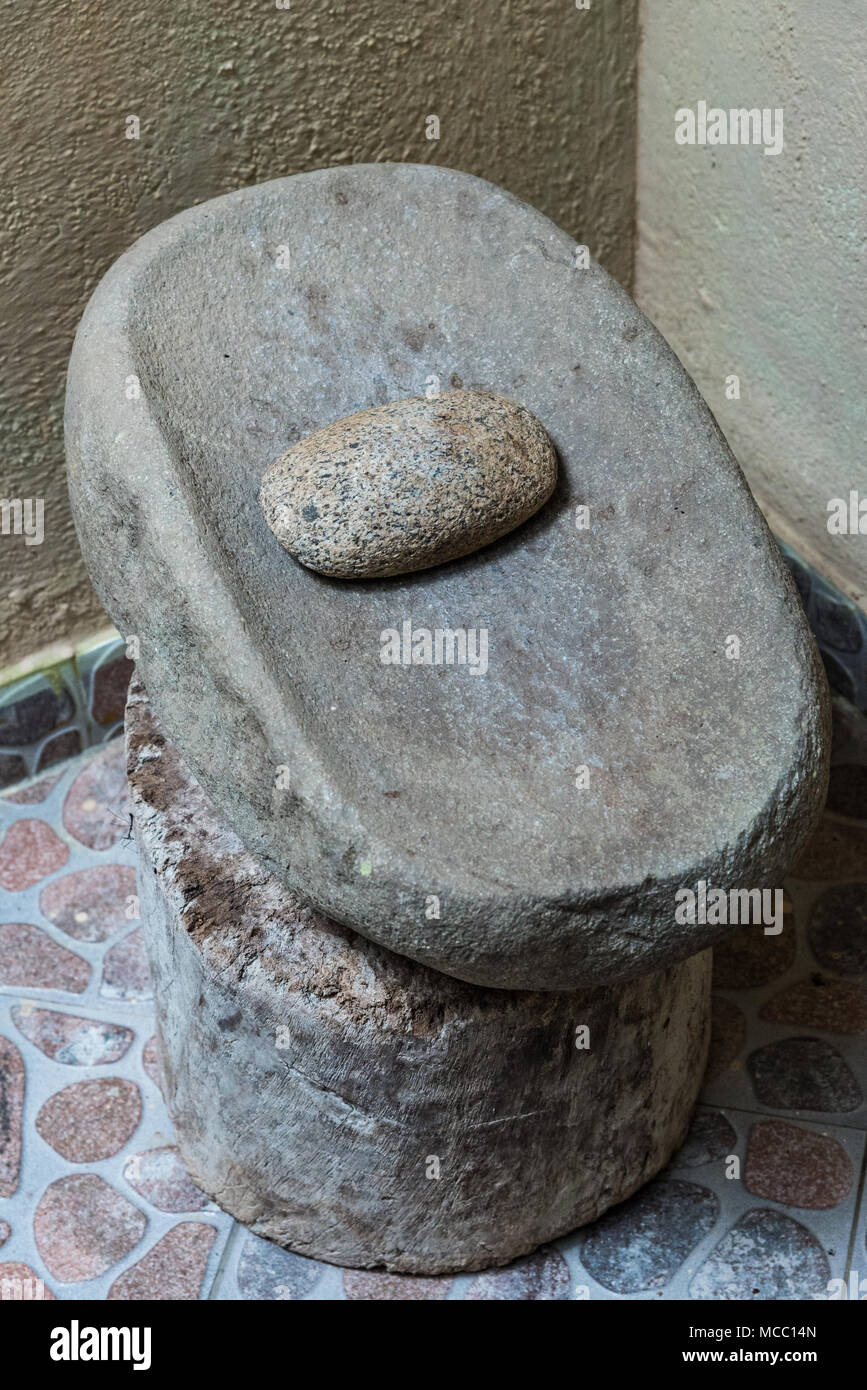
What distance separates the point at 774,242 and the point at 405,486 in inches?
36.6

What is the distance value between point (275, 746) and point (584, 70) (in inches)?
53.0

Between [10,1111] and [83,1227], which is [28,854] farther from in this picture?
[83,1227]

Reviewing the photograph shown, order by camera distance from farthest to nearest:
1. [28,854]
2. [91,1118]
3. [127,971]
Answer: [28,854] < [127,971] < [91,1118]

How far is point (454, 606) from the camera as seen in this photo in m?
1.58

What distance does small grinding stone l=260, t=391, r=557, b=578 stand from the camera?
1504mm

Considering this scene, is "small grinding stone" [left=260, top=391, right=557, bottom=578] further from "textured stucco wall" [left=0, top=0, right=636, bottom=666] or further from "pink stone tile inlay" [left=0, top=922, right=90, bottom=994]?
"pink stone tile inlay" [left=0, top=922, right=90, bottom=994]

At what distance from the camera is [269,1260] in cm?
182

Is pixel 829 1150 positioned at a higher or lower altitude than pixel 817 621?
lower

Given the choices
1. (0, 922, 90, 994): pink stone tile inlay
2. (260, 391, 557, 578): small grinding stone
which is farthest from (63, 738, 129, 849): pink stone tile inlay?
(260, 391, 557, 578): small grinding stone

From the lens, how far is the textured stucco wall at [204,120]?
192cm

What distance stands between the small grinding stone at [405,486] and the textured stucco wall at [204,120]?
63 cm

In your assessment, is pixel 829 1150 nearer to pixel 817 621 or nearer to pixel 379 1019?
pixel 379 1019

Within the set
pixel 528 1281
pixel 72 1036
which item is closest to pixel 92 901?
pixel 72 1036

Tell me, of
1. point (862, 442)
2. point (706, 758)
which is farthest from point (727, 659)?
point (862, 442)
